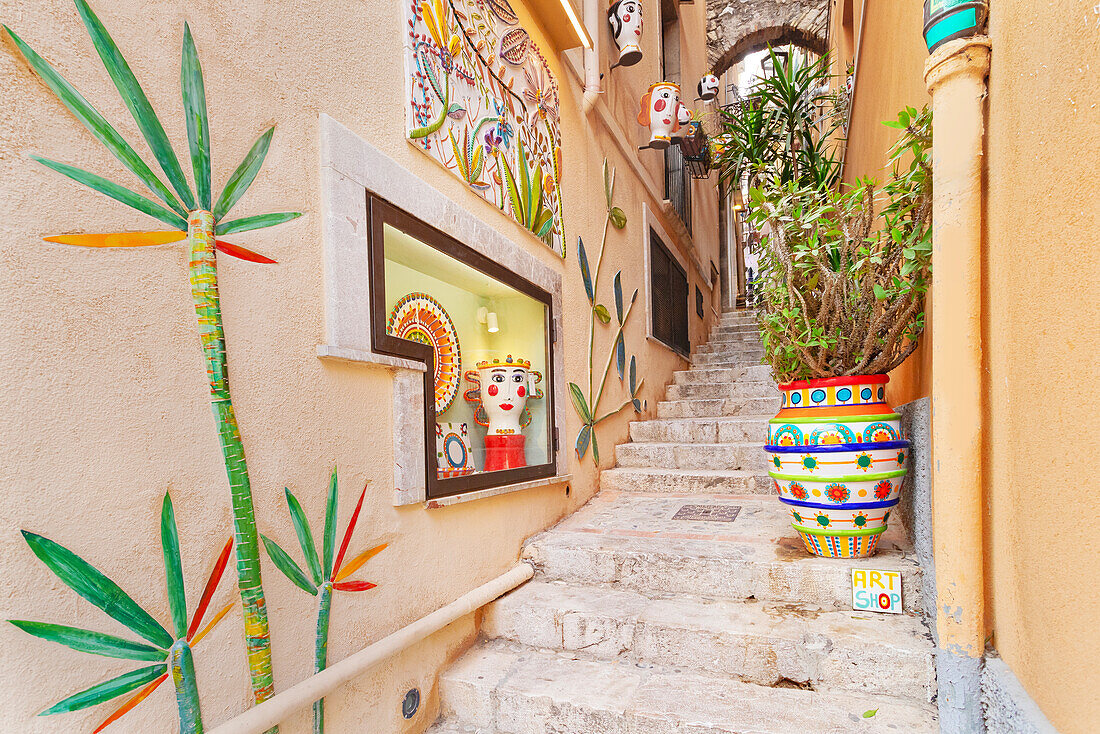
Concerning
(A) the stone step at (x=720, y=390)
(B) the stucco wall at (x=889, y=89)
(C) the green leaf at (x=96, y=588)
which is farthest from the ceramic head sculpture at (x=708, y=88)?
(C) the green leaf at (x=96, y=588)

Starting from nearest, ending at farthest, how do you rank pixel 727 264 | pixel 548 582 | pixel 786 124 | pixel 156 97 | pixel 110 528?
pixel 110 528 → pixel 156 97 → pixel 548 582 → pixel 786 124 → pixel 727 264

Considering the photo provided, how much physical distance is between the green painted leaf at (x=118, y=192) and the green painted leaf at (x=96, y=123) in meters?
0.02

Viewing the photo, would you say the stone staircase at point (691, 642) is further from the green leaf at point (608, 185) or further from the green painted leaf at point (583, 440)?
the green leaf at point (608, 185)

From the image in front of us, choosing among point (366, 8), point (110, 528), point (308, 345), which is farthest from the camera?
point (366, 8)

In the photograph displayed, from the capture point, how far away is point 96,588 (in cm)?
90

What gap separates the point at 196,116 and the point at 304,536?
3.00ft

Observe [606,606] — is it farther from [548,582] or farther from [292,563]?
[292,563]

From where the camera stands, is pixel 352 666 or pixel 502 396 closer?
pixel 352 666

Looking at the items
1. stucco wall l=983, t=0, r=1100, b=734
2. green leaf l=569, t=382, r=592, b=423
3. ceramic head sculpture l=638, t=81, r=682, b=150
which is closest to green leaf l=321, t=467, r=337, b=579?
stucco wall l=983, t=0, r=1100, b=734

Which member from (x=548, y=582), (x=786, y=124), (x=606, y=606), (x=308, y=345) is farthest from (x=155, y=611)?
(x=786, y=124)

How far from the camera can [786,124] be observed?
4.09m

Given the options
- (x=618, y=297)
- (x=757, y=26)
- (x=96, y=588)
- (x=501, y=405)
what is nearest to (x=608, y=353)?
(x=618, y=297)

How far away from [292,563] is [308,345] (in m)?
0.50

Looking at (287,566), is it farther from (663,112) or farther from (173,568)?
(663,112)
